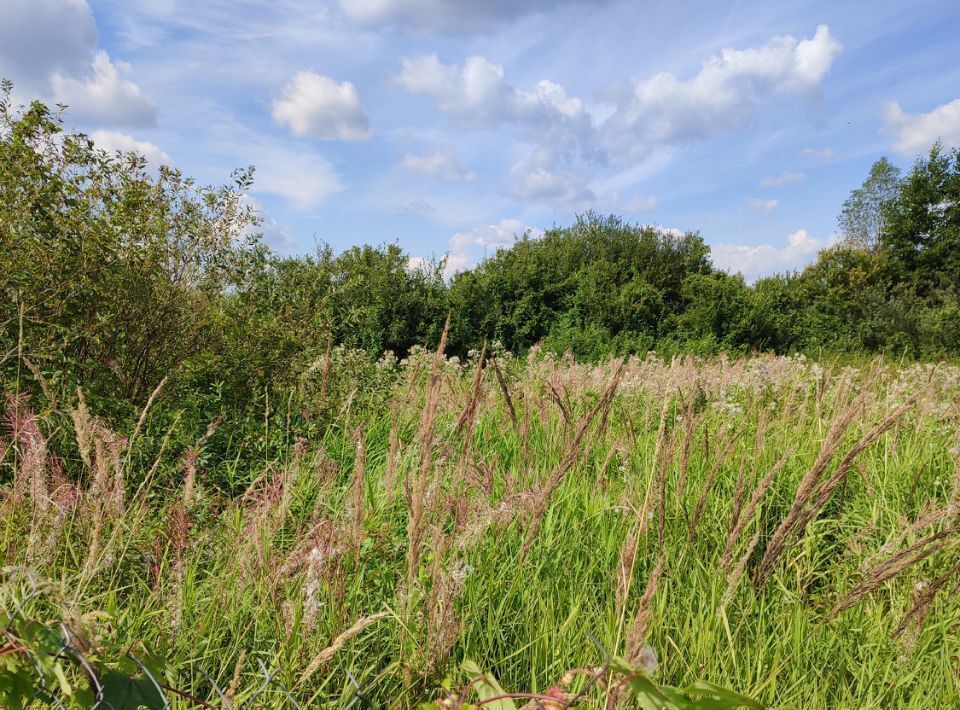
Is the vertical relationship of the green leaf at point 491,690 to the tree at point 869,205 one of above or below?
below

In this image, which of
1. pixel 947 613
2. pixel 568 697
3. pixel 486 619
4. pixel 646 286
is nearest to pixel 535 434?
pixel 486 619

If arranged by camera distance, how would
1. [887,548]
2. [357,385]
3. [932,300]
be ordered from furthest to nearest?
[932,300] < [357,385] < [887,548]

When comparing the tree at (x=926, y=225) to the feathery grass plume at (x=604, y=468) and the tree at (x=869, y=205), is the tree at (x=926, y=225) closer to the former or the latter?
the tree at (x=869, y=205)

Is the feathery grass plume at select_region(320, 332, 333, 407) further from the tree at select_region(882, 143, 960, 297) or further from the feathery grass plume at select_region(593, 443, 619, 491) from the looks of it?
the tree at select_region(882, 143, 960, 297)

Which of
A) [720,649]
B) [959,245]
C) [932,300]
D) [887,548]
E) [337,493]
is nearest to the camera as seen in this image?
[720,649]

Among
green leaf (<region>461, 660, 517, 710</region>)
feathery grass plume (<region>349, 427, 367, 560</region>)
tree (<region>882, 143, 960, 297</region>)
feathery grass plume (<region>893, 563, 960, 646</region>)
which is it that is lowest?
feathery grass plume (<region>893, 563, 960, 646</region>)

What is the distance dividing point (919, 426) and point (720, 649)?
2.62 m

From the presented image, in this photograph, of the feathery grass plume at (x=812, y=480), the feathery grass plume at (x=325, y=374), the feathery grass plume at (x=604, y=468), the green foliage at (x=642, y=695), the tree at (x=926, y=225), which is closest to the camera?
the green foliage at (x=642, y=695)

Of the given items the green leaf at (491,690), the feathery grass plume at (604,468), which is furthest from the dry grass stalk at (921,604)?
the green leaf at (491,690)

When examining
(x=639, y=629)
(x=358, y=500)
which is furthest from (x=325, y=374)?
(x=639, y=629)

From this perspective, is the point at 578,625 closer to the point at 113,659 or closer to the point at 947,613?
the point at 113,659

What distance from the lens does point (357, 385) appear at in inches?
201

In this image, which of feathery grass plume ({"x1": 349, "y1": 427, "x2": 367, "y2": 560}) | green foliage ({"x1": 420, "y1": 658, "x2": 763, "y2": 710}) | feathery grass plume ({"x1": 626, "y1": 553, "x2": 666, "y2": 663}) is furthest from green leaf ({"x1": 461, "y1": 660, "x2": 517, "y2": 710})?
feathery grass plume ({"x1": 349, "y1": 427, "x2": 367, "y2": 560})

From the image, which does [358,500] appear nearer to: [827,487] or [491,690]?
[491,690]
